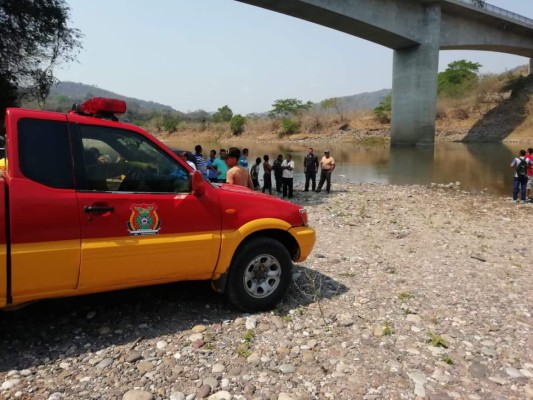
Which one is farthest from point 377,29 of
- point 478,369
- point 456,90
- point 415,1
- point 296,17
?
point 478,369

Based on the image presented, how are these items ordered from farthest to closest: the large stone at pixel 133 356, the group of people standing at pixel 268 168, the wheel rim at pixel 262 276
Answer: the group of people standing at pixel 268 168 < the wheel rim at pixel 262 276 < the large stone at pixel 133 356

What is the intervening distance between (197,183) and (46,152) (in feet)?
4.29

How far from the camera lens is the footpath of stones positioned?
339 cm

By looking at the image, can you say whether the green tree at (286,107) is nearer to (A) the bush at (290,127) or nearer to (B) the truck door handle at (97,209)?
(A) the bush at (290,127)

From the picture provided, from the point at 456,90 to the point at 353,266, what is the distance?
7176cm

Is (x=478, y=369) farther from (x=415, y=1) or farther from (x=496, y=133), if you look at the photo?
(x=496, y=133)

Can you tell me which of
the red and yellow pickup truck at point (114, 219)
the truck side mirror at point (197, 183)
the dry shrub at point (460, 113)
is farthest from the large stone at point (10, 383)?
the dry shrub at point (460, 113)

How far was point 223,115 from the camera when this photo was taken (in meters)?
104

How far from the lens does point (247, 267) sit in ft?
14.7

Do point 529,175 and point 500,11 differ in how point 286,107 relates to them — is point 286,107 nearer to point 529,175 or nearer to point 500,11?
point 500,11

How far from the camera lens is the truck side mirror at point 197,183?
411 cm

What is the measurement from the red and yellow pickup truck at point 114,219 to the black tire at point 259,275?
A: 0.01 m

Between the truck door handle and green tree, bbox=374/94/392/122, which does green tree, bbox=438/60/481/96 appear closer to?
green tree, bbox=374/94/392/122

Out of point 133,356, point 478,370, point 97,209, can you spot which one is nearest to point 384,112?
point 478,370
